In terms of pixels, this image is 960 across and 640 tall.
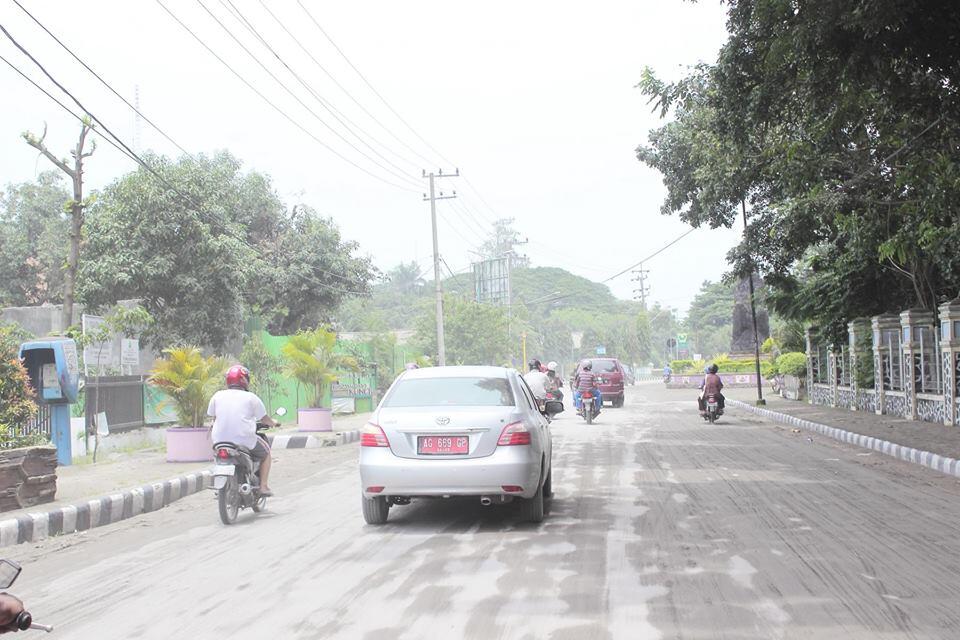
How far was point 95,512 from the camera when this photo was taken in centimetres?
1000

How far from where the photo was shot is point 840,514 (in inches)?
350

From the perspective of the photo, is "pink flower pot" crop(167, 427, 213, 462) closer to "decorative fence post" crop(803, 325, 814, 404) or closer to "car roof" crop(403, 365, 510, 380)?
"car roof" crop(403, 365, 510, 380)

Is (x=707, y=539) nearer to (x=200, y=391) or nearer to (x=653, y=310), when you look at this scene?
(x=200, y=391)

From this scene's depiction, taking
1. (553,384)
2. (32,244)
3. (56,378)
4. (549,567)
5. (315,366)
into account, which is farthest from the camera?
(32,244)

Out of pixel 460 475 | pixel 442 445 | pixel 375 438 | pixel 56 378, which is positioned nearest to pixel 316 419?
pixel 56 378

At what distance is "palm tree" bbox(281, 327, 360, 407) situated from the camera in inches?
861

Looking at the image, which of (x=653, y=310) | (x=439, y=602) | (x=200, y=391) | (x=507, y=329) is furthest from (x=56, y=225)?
(x=653, y=310)

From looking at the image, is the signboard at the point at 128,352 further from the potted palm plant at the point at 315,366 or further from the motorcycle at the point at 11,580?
the motorcycle at the point at 11,580

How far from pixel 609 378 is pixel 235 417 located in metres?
25.3

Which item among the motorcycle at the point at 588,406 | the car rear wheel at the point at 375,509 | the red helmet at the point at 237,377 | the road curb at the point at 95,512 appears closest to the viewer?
the car rear wheel at the point at 375,509

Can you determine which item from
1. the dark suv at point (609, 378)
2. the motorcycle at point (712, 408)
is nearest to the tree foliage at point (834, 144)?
the motorcycle at point (712, 408)

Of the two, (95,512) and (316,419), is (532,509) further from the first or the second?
(316,419)

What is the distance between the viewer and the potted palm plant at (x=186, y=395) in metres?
15.3

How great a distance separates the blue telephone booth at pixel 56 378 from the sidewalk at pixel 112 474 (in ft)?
1.79
